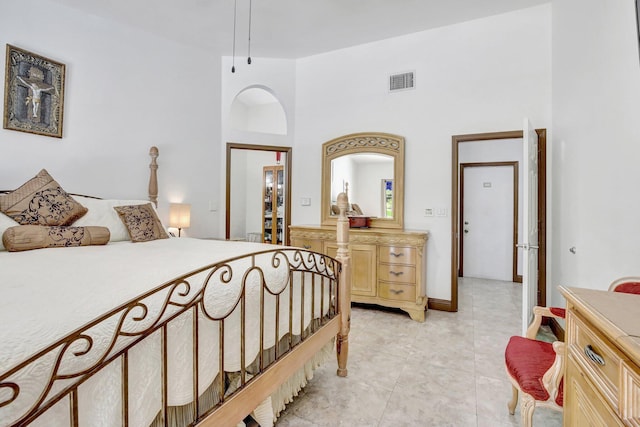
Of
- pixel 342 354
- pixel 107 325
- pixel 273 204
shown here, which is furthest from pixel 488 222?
pixel 107 325

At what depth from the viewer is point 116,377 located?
0.84 meters

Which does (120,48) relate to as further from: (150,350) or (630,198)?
(630,198)

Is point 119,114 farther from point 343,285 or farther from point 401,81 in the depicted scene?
point 401,81

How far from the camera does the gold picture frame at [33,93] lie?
257 centimetres

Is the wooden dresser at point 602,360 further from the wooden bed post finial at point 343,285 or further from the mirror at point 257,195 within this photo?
the mirror at point 257,195

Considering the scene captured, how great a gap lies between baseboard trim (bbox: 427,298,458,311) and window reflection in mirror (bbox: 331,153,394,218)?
110 cm

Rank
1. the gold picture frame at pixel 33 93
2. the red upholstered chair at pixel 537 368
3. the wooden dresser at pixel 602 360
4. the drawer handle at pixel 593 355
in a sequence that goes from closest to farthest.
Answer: the wooden dresser at pixel 602 360 → the drawer handle at pixel 593 355 → the red upholstered chair at pixel 537 368 → the gold picture frame at pixel 33 93

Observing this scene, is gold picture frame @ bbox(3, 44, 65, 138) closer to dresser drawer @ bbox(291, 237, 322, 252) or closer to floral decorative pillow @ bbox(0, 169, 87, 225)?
floral decorative pillow @ bbox(0, 169, 87, 225)

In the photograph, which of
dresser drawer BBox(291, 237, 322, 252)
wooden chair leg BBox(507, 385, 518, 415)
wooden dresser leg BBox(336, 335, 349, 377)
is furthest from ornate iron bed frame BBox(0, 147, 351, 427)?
dresser drawer BBox(291, 237, 322, 252)

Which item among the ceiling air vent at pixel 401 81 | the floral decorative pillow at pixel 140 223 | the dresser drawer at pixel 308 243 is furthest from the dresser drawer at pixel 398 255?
the floral decorative pillow at pixel 140 223

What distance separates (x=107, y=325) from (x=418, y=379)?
6.47 ft

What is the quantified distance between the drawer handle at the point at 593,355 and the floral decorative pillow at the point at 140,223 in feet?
8.81

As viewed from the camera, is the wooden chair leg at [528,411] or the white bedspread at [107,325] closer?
the white bedspread at [107,325]

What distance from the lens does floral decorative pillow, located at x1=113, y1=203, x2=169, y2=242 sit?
2.48 metres
